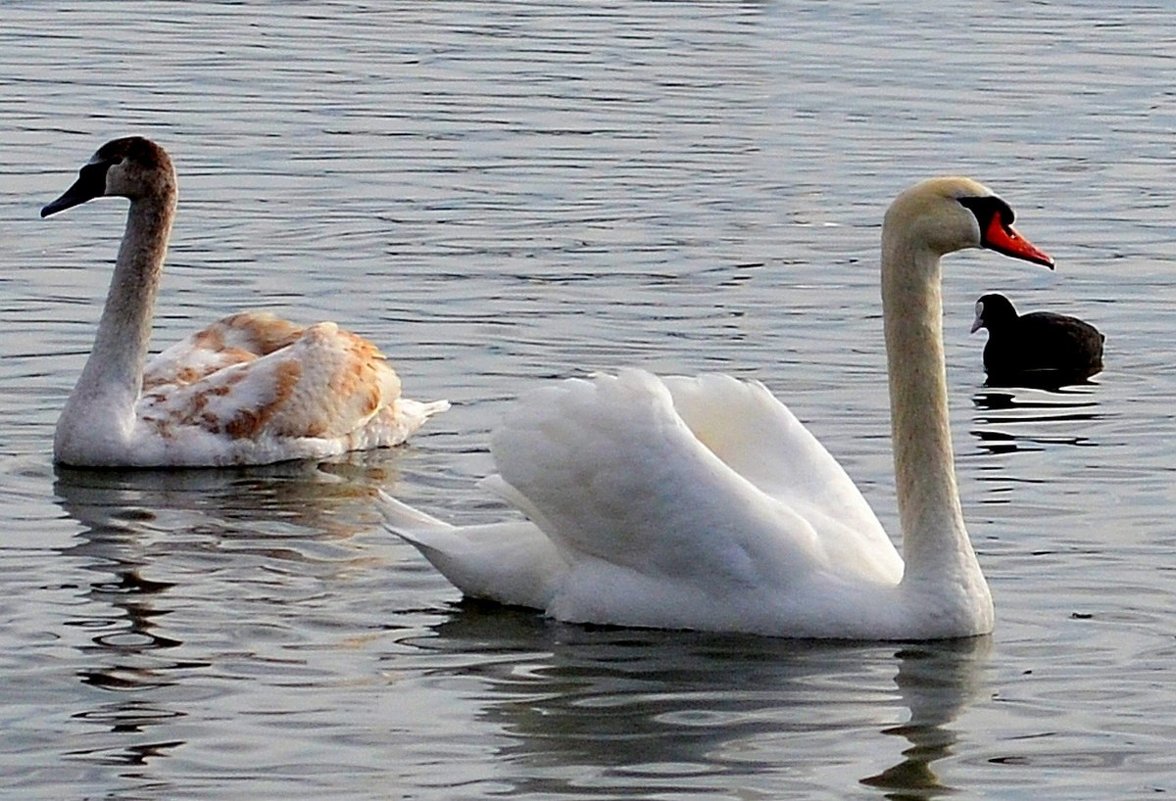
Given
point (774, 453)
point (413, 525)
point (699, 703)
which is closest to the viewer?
point (699, 703)

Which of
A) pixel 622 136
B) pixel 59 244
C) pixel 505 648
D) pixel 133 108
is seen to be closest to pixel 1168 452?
pixel 505 648

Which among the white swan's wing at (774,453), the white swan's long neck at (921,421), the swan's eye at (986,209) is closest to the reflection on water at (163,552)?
the white swan's wing at (774,453)

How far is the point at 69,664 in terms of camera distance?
9.22 m

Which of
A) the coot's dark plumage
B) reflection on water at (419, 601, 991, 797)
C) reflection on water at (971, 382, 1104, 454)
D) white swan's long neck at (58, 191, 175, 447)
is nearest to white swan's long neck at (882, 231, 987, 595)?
reflection on water at (419, 601, 991, 797)

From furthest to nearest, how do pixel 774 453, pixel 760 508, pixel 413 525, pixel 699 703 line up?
1. pixel 413 525
2. pixel 774 453
3. pixel 760 508
4. pixel 699 703

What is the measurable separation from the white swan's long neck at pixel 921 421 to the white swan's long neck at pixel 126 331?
3.90 metres

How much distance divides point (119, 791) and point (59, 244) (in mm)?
9343

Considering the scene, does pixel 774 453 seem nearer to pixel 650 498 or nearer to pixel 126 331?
pixel 650 498

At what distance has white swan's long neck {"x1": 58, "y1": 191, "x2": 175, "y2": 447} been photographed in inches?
493

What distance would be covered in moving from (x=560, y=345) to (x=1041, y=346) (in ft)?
7.24

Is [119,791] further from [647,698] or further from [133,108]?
[133,108]

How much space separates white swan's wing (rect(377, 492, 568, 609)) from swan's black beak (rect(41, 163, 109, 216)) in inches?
149

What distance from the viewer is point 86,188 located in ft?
44.4

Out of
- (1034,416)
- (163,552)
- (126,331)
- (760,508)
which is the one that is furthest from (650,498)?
(1034,416)
